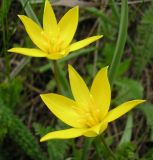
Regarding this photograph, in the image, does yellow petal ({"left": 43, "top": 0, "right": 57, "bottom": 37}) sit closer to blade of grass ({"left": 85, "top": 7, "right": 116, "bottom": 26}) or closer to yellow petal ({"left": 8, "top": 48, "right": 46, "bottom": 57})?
yellow petal ({"left": 8, "top": 48, "right": 46, "bottom": 57})

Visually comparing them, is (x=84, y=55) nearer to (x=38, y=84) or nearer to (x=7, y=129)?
(x=38, y=84)

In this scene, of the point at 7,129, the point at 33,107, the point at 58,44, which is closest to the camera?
the point at 58,44

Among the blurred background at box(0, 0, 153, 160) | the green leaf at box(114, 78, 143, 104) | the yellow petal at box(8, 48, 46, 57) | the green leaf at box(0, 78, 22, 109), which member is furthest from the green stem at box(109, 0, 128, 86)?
the green leaf at box(0, 78, 22, 109)

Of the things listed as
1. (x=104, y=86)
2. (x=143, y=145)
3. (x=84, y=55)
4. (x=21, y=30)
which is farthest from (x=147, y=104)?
(x=21, y=30)

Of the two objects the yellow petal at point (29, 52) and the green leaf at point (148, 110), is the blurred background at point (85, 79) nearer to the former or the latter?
the green leaf at point (148, 110)

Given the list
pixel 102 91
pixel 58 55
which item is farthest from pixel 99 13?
pixel 102 91

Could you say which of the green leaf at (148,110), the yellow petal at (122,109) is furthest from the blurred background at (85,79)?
the yellow petal at (122,109)
